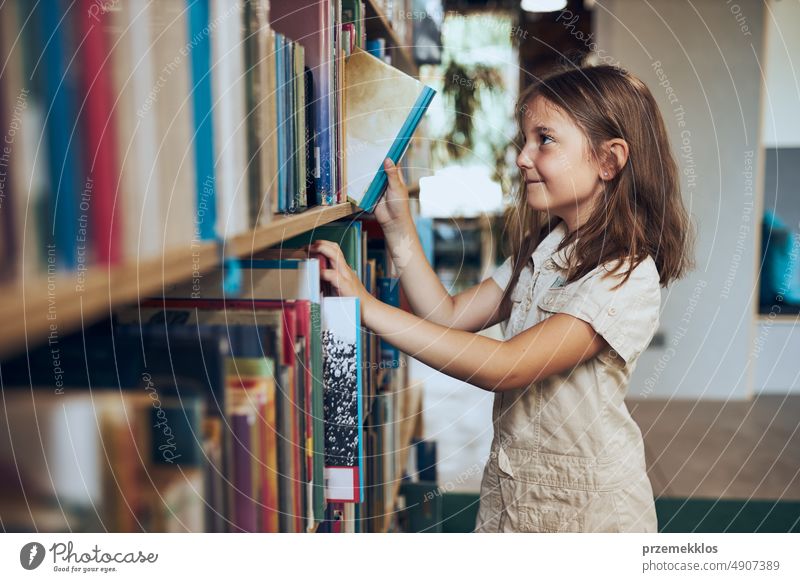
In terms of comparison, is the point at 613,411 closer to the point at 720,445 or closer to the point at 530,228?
the point at 530,228

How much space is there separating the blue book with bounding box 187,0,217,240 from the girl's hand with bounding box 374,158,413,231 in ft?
1.49

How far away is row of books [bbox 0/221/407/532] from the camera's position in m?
0.69

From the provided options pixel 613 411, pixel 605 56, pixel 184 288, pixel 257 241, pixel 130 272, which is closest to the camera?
pixel 130 272

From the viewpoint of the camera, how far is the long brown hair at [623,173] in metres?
1.07

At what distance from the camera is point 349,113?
1.03m

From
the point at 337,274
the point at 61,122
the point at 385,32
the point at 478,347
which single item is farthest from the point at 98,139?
the point at 385,32

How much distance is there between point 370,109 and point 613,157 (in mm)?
365

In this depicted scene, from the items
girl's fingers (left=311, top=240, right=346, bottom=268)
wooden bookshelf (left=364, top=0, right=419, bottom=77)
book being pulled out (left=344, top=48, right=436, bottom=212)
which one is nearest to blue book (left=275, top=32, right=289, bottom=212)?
girl's fingers (left=311, top=240, right=346, bottom=268)

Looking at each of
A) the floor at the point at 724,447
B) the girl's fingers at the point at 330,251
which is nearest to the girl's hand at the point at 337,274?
the girl's fingers at the point at 330,251

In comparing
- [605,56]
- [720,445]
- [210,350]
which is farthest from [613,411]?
[605,56]

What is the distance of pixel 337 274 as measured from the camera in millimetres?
903

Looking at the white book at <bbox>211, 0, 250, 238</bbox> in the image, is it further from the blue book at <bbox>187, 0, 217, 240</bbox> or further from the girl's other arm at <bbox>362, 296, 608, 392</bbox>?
the girl's other arm at <bbox>362, 296, 608, 392</bbox>

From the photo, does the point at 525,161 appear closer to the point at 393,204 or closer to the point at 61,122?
the point at 393,204

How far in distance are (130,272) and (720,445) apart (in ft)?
9.00
